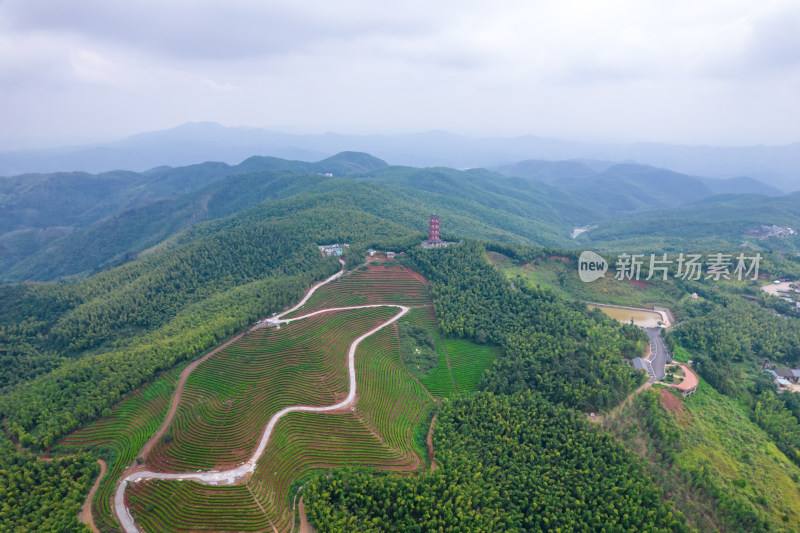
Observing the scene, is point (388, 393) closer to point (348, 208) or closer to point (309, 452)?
point (309, 452)

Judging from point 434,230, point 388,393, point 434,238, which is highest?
point 434,230

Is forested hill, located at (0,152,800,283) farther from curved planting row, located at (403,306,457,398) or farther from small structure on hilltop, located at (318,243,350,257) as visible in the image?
curved planting row, located at (403,306,457,398)

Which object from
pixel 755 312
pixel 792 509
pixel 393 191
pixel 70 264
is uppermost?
pixel 393 191

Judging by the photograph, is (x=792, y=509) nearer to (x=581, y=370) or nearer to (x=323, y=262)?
(x=581, y=370)

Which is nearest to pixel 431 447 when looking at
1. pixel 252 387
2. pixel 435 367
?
pixel 435 367

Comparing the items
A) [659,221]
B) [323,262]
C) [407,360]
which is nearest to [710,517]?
[407,360]

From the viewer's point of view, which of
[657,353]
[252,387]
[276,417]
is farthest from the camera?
[657,353]
